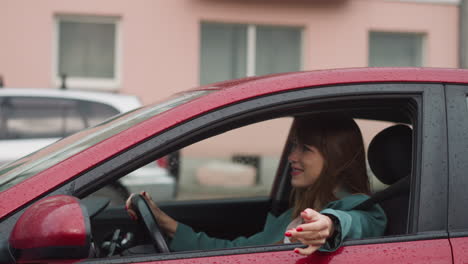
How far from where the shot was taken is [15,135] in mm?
5934

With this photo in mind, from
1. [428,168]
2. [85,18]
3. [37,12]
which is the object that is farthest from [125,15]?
[428,168]

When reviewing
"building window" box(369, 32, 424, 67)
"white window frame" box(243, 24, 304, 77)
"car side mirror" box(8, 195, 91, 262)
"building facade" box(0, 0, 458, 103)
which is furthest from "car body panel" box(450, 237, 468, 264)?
"building window" box(369, 32, 424, 67)

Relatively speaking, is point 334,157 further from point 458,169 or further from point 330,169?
point 458,169

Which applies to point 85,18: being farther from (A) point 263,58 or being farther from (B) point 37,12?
(A) point 263,58

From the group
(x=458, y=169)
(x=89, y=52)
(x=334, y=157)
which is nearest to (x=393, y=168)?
(x=334, y=157)

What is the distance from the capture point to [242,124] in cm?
188

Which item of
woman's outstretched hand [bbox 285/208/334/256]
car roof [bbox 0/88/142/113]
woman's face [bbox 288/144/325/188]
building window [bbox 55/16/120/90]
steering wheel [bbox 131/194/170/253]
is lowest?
steering wheel [bbox 131/194/170/253]

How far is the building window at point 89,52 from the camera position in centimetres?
1112

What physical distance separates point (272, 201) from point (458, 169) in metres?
1.38

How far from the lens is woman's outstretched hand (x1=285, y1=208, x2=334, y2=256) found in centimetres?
159

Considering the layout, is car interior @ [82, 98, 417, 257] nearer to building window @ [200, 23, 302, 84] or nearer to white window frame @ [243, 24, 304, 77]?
building window @ [200, 23, 302, 84]

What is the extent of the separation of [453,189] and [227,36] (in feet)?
33.5

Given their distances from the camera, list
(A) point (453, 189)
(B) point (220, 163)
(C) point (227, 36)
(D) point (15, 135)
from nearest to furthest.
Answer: (A) point (453, 189) → (D) point (15, 135) → (B) point (220, 163) → (C) point (227, 36)

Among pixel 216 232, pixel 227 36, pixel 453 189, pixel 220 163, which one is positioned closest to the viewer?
pixel 453 189
